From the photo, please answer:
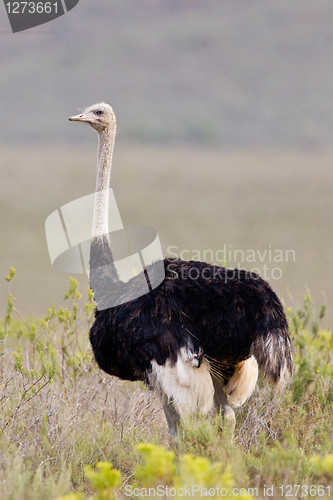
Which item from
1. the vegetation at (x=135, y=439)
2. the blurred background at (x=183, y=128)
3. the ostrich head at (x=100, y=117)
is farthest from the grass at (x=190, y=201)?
the ostrich head at (x=100, y=117)

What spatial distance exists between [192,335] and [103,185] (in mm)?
1249

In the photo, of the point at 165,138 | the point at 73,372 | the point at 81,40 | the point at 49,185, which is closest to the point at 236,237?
the point at 49,185

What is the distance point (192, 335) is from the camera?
14.9 ft

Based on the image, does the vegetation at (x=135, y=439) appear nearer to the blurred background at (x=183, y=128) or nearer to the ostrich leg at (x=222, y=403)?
the ostrich leg at (x=222, y=403)

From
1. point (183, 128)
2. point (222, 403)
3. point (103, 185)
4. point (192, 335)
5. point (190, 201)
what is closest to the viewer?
point (192, 335)

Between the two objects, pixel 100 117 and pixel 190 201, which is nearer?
pixel 100 117

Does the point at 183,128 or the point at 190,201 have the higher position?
the point at 190,201

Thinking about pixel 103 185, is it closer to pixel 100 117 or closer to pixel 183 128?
pixel 100 117

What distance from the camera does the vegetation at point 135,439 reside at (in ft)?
11.8

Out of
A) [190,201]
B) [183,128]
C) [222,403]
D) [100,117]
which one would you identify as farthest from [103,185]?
[183,128]

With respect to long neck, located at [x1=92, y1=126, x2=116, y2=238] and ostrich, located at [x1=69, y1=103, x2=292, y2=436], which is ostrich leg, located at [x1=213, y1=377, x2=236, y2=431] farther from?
long neck, located at [x1=92, y1=126, x2=116, y2=238]

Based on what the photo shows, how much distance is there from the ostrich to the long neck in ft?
2.04

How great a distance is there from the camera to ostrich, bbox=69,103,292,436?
448 cm

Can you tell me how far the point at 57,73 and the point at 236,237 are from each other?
70.0 feet
